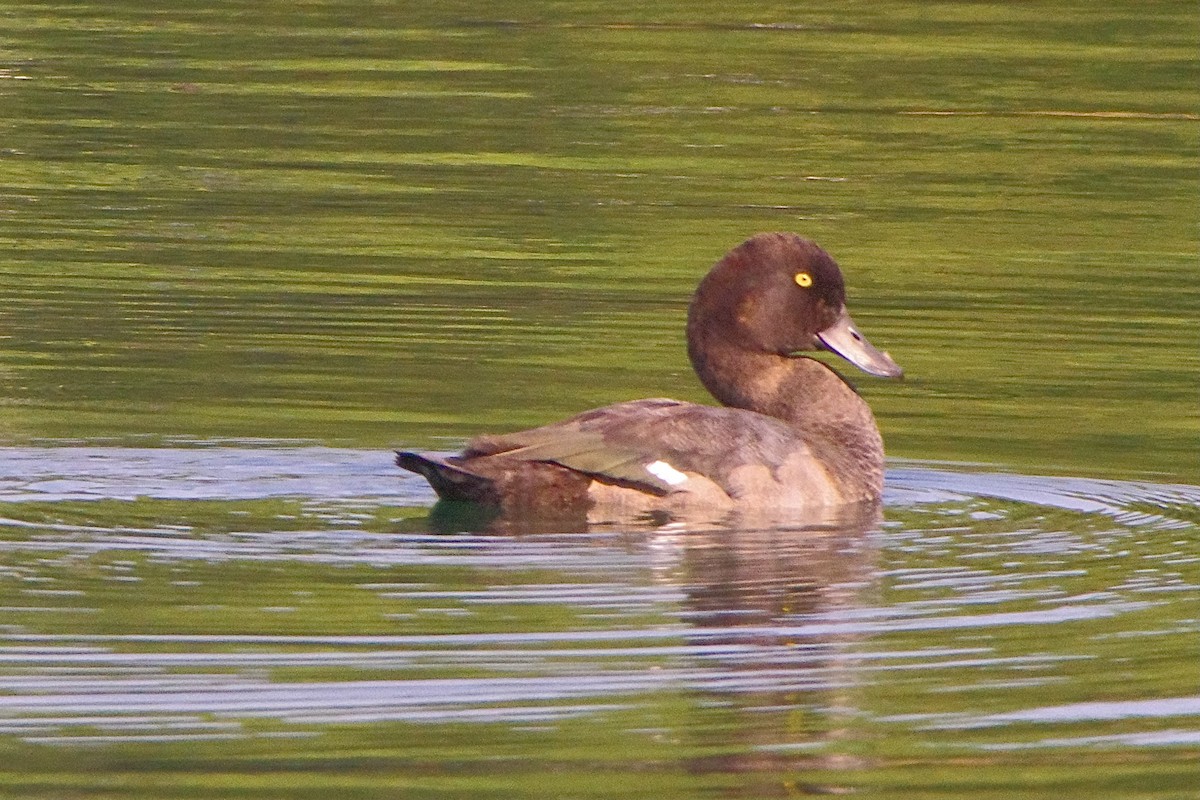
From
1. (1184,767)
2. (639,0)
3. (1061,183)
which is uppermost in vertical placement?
(639,0)

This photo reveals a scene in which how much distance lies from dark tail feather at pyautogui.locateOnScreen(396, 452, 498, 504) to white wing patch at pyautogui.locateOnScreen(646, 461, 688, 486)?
53cm

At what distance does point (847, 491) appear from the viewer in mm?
9836

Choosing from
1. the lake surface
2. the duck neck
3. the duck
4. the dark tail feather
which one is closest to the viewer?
the lake surface

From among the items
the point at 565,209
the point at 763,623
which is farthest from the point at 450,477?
the point at 565,209

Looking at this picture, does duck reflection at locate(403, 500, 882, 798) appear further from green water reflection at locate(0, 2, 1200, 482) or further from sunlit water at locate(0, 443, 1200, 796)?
green water reflection at locate(0, 2, 1200, 482)

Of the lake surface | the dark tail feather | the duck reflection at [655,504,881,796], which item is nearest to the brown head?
the lake surface

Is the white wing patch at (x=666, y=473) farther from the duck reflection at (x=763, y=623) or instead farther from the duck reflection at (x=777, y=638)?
the duck reflection at (x=777, y=638)

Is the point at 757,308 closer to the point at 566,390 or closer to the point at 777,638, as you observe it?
the point at 566,390

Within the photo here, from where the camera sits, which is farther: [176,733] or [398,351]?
[398,351]

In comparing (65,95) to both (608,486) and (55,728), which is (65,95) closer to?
(608,486)

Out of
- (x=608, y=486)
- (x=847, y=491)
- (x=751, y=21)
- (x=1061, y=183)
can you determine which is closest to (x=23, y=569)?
(x=608, y=486)

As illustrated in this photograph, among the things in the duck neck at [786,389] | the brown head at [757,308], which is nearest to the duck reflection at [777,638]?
the duck neck at [786,389]

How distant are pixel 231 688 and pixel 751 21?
17.3 metres

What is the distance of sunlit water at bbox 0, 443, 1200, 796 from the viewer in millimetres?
6547
